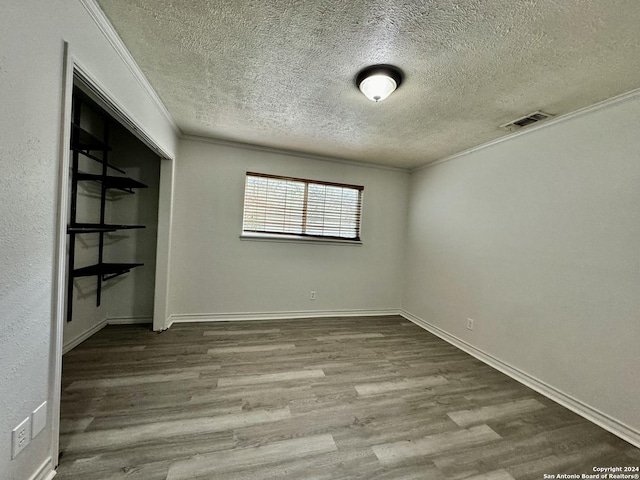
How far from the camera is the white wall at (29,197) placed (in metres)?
0.92

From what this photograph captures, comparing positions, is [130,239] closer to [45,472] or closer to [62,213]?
[62,213]

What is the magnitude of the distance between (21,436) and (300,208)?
299 cm

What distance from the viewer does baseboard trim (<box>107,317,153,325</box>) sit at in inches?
120

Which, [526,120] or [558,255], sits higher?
[526,120]

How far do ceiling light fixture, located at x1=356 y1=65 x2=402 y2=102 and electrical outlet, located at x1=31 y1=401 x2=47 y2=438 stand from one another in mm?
2466

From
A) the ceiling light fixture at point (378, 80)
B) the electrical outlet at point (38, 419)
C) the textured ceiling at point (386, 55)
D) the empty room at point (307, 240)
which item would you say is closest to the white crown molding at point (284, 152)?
the empty room at point (307, 240)

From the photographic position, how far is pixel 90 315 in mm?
2742

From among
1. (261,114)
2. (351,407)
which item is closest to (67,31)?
(261,114)

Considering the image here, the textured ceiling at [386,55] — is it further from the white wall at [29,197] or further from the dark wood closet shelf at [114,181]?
the dark wood closet shelf at [114,181]

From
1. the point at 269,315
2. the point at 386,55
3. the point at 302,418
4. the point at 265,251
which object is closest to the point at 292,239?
the point at 265,251

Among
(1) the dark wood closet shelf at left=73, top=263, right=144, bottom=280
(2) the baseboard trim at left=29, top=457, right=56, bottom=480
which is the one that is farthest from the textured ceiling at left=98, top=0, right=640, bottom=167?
(2) the baseboard trim at left=29, top=457, right=56, bottom=480

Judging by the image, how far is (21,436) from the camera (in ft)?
3.38

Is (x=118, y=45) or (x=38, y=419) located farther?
(x=118, y=45)

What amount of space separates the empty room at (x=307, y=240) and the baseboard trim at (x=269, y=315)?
4 centimetres
